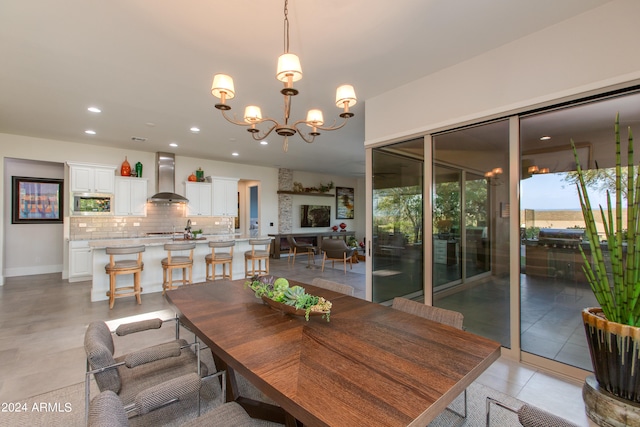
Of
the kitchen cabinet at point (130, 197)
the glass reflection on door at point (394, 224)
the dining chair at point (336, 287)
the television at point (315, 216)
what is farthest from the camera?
the television at point (315, 216)

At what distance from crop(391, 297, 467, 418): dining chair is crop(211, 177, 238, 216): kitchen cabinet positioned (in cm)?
675

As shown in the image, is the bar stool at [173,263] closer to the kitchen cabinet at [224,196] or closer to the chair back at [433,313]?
the kitchen cabinet at [224,196]

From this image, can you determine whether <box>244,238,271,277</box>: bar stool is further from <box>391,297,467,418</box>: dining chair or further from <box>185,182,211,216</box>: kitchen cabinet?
<box>391,297,467,418</box>: dining chair

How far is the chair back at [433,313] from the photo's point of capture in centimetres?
182

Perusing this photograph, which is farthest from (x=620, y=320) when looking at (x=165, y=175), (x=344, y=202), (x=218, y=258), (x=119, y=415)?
(x=344, y=202)

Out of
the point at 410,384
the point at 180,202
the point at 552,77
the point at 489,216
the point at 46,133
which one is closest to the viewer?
the point at 410,384

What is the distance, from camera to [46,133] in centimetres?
563

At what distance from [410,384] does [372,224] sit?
2991mm

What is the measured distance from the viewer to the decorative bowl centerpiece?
1733 millimetres

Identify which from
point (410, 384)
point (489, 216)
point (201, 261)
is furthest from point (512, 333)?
point (201, 261)

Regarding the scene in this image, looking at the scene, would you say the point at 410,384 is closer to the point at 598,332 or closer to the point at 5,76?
the point at 598,332

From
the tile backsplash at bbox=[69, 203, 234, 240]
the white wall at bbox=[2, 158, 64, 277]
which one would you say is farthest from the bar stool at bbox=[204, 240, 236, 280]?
the white wall at bbox=[2, 158, 64, 277]

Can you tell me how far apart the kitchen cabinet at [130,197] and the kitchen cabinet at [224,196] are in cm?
165

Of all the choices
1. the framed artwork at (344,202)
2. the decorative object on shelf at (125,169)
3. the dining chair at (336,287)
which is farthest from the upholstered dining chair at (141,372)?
the framed artwork at (344,202)
